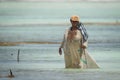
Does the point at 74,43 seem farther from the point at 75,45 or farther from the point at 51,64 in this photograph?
→ the point at 51,64

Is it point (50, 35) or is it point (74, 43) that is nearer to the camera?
point (74, 43)

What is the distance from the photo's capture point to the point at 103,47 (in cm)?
488

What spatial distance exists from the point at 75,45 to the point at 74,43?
0.02 meters

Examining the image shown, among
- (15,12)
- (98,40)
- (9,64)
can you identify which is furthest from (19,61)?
(98,40)

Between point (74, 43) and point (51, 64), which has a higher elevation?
point (74, 43)

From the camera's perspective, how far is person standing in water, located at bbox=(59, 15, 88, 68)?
4.79 m

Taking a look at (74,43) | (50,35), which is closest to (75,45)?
(74,43)

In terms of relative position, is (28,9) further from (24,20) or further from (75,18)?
(75,18)

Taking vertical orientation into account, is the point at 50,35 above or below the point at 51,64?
above

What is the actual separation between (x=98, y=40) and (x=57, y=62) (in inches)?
16.7

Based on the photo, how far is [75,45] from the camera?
4.82m

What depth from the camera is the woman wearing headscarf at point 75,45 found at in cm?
479

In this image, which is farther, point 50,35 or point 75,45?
point 50,35

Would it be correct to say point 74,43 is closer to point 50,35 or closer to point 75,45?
point 75,45
